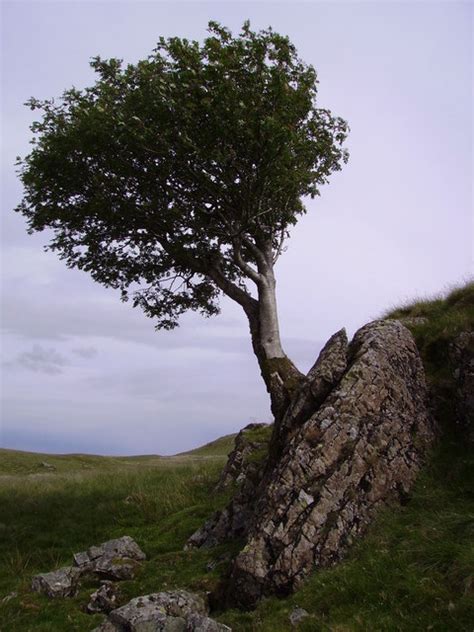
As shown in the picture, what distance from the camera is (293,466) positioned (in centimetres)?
1388

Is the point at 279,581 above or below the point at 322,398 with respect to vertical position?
below

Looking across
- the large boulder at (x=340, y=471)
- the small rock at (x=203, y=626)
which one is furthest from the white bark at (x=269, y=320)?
the small rock at (x=203, y=626)

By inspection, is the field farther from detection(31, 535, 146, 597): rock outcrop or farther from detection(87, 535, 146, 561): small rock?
detection(87, 535, 146, 561): small rock

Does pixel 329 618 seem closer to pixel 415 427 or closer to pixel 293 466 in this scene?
pixel 293 466

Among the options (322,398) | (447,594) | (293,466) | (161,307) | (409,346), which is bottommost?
(447,594)

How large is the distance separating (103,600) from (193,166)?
15.2m

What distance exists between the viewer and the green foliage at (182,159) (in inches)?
737

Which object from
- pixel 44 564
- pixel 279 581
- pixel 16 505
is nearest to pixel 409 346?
pixel 279 581

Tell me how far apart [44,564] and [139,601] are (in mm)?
7996

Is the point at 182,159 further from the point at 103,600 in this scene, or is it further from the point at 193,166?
the point at 103,600

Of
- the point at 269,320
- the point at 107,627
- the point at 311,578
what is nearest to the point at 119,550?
the point at 107,627

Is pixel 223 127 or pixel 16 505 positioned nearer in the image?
pixel 223 127

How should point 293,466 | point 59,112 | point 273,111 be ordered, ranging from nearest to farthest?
point 293,466
point 273,111
point 59,112

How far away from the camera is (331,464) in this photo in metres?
13.8
